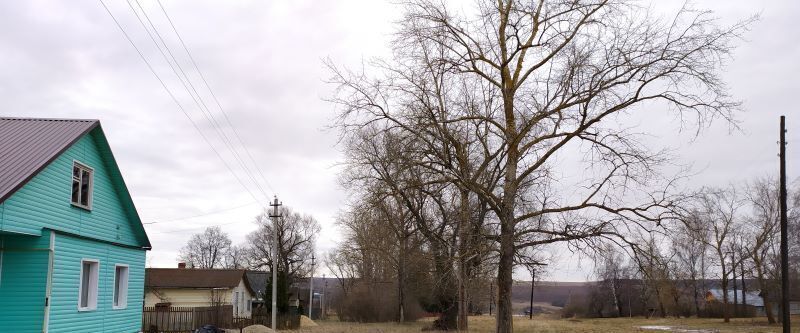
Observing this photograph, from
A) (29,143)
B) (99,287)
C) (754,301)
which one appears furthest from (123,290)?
(754,301)

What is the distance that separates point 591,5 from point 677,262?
803 centimetres

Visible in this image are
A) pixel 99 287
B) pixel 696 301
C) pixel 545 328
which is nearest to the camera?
pixel 99 287

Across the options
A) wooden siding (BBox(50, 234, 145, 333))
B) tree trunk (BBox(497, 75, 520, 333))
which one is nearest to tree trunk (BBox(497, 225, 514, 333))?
tree trunk (BBox(497, 75, 520, 333))

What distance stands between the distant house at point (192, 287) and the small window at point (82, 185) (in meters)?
30.8

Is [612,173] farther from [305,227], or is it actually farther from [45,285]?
[305,227]

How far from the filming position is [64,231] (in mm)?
16953

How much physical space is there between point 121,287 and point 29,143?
6.06m

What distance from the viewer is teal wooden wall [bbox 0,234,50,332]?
51.8 ft

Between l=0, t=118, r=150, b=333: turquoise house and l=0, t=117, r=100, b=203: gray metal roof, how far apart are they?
0.02 meters

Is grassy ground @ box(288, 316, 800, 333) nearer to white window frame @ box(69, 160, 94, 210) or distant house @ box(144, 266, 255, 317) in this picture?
distant house @ box(144, 266, 255, 317)

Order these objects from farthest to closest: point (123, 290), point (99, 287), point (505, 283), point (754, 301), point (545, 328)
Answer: point (754, 301) → point (545, 328) → point (505, 283) → point (123, 290) → point (99, 287)

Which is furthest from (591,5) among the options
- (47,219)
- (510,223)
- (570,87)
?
(47,219)

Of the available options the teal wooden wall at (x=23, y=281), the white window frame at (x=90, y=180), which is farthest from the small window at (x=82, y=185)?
the teal wooden wall at (x=23, y=281)

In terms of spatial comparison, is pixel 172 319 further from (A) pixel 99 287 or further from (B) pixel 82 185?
(B) pixel 82 185
